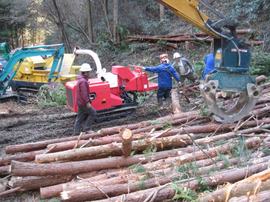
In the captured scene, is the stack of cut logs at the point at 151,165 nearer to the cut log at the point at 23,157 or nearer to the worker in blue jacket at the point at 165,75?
the cut log at the point at 23,157

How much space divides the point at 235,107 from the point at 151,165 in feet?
9.14

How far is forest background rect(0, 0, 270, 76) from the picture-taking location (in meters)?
12.9

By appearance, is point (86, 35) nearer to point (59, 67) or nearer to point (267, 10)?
point (59, 67)

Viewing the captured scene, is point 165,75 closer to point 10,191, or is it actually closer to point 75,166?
point 75,166

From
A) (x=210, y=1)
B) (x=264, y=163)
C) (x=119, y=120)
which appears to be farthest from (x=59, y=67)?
(x=210, y=1)

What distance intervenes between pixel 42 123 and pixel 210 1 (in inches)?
586

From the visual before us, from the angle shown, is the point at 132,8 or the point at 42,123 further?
the point at 132,8

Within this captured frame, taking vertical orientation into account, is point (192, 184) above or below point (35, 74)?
below

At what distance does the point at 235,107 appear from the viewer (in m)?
5.93

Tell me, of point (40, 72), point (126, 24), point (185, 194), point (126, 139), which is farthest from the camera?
point (126, 24)

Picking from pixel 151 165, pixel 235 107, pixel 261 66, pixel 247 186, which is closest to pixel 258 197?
pixel 247 186

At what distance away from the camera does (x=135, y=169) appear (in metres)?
4.38

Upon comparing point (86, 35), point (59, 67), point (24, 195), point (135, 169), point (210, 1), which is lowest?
point (24, 195)

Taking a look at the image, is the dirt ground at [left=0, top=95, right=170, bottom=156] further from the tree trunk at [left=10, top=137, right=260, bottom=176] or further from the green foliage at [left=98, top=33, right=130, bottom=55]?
the green foliage at [left=98, top=33, right=130, bottom=55]
